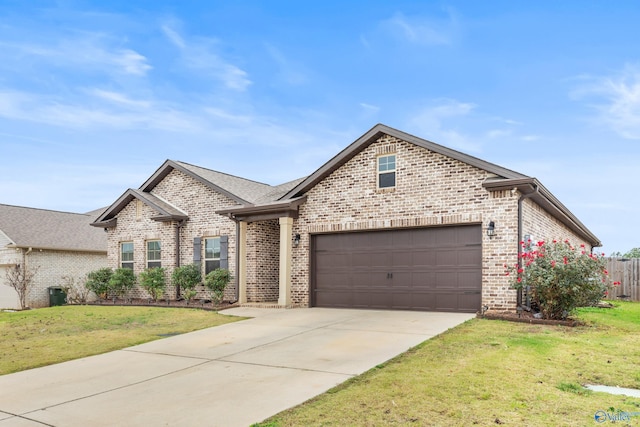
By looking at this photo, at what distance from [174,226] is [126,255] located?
11.1ft

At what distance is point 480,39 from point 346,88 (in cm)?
534

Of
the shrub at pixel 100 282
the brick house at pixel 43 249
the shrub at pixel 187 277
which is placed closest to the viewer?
the shrub at pixel 187 277

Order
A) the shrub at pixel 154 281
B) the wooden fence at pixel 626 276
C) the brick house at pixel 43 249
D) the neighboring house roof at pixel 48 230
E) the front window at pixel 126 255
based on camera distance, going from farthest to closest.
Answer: the neighboring house roof at pixel 48 230 < the brick house at pixel 43 249 < the wooden fence at pixel 626 276 < the front window at pixel 126 255 < the shrub at pixel 154 281

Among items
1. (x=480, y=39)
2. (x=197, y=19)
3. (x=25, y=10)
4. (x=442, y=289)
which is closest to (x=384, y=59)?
(x=480, y=39)

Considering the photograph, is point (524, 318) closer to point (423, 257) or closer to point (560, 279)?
point (560, 279)

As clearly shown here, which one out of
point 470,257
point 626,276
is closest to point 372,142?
point 470,257

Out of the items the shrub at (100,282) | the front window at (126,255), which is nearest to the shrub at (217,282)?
the front window at (126,255)

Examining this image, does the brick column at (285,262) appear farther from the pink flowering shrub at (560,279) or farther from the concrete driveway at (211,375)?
the pink flowering shrub at (560,279)

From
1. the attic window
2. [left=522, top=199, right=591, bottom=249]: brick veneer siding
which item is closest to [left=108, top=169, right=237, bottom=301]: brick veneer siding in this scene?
the attic window

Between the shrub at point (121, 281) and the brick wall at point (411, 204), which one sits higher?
the brick wall at point (411, 204)

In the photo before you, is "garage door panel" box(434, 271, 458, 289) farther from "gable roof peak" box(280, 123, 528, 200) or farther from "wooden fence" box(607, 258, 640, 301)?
"wooden fence" box(607, 258, 640, 301)

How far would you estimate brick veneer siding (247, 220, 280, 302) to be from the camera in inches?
691

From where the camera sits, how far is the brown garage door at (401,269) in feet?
43.4

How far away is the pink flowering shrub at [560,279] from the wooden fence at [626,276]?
12.7 m
